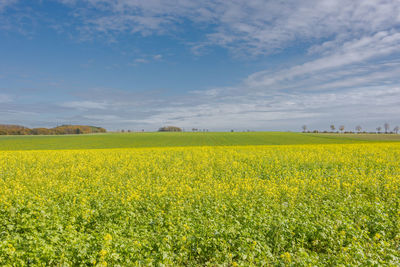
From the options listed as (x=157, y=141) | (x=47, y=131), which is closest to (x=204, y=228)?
(x=157, y=141)

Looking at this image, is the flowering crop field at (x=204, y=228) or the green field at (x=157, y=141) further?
the green field at (x=157, y=141)

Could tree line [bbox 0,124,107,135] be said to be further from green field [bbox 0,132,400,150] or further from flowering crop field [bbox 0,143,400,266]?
flowering crop field [bbox 0,143,400,266]

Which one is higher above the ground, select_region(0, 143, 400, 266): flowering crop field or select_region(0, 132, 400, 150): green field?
select_region(0, 132, 400, 150): green field

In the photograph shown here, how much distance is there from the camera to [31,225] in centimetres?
761

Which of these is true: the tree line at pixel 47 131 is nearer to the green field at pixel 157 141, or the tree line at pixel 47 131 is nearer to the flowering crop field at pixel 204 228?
the green field at pixel 157 141

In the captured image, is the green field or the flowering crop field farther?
the green field

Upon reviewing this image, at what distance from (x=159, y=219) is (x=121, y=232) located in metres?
1.32

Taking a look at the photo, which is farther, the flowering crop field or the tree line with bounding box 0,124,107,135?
the tree line with bounding box 0,124,107,135

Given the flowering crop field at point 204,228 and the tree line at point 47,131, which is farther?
the tree line at point 47,131

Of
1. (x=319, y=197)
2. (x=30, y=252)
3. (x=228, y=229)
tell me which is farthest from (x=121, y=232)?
(x=319, y=197)

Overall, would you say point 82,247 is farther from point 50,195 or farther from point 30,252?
point 50,195

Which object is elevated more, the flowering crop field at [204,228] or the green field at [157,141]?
the green field at [157,141]

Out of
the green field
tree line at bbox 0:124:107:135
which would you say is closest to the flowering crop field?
the green field

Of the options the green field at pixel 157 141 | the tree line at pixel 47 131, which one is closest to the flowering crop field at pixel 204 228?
the green field at pixel 157 141
